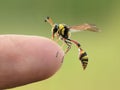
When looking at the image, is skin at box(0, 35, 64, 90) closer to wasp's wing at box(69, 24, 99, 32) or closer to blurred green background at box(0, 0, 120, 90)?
wasp's wing at box(69, 24, 99, 32)

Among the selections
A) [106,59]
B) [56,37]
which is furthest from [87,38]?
[56,37]

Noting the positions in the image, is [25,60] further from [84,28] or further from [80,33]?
[80,33]

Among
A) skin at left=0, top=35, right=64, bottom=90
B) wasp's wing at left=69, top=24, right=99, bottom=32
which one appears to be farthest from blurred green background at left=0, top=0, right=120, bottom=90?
skin at left=0, top=35, right=64, bottom=90

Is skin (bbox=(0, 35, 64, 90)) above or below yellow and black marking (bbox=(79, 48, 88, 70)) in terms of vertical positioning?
below

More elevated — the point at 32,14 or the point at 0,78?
the point at 32,14

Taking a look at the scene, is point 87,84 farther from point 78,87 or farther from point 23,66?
point 23,66

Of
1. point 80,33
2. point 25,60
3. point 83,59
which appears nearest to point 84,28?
point 83,59

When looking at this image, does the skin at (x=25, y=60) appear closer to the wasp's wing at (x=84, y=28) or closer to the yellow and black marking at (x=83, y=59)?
the yellow and black marking at (x=83, y=59)
